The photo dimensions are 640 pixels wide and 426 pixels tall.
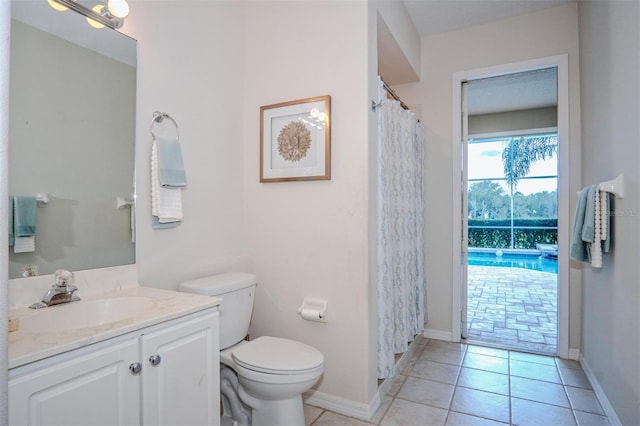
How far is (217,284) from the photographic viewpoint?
5.88ft

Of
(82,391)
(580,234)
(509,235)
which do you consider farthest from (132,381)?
(509,235)

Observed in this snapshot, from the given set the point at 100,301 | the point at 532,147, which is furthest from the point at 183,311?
the point at 532,147

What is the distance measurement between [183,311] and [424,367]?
200cm

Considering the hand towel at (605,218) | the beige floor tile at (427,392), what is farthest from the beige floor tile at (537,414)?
the hand towel at (605,218)

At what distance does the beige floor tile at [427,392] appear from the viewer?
2.10 metres

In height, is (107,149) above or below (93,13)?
below

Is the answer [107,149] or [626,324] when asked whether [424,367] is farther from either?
[107,149]

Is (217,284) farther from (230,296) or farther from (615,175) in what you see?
(615,175)

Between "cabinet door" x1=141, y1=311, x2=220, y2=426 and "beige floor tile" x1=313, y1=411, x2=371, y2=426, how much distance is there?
0.69 metres

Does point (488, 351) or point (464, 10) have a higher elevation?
point (464, 10)

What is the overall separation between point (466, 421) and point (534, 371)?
965mm

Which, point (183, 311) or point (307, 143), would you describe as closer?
point (183, 311)

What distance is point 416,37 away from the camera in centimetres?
310

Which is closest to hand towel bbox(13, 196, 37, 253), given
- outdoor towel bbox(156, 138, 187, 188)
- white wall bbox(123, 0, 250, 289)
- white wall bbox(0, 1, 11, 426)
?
white wall bbox(123, 0, 250, 289)
